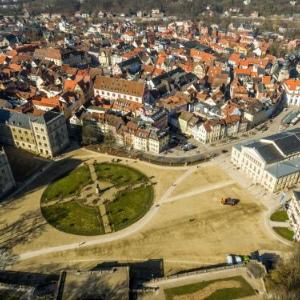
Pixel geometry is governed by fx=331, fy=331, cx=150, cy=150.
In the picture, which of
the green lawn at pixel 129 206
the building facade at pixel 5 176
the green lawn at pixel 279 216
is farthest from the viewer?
the building facade at pixel 5 176

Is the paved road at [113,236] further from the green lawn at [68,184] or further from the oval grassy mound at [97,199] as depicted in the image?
the green lawn at [68,184]

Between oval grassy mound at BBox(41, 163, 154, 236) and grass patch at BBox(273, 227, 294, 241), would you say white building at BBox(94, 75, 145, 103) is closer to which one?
oval grassy mound at BBox(41, 163, 154, 236)

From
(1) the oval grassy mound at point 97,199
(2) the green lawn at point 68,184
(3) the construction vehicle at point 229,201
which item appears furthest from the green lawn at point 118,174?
(3) the construction vehicle at point 229,201

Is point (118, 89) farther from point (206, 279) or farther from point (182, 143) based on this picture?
point (206, 279)

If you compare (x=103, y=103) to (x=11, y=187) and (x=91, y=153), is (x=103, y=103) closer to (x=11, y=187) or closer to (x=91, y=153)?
(x=91, y=153)

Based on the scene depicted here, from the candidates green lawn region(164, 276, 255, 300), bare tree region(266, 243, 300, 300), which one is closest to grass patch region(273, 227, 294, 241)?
bare tree region(266, 243, 300, 300)

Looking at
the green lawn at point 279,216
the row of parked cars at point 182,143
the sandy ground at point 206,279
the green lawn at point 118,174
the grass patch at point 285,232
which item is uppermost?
the sandy ground at point 206,279

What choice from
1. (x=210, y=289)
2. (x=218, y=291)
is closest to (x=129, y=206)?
(x=210, y=289)

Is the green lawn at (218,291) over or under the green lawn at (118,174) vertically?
over
